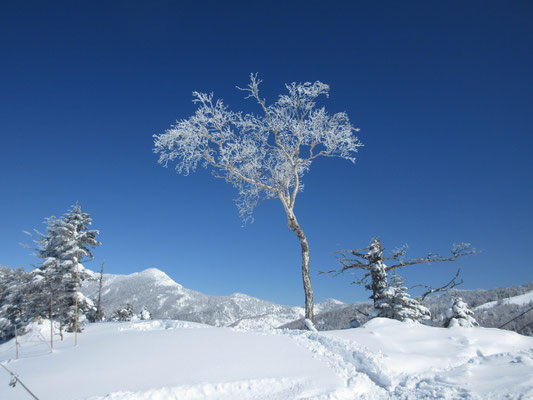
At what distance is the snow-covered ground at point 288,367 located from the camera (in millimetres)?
5012

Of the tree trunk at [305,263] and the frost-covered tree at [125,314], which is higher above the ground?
the tree trunk at [305,263]

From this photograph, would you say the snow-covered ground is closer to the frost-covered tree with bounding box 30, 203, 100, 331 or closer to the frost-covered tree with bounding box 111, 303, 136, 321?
the frost-covered tree with bounding box 30, 203, 100, 331

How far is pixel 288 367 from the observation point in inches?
240

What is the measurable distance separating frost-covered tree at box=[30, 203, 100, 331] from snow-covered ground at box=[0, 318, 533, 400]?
15.5 meters

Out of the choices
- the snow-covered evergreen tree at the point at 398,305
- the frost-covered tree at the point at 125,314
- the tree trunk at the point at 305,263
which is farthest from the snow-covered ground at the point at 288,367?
the frost-covered tree at the point at 125,314

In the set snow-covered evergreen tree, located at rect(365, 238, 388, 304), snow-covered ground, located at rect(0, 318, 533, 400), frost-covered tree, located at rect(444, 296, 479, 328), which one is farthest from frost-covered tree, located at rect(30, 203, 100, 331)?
frost-covered tree, located at rect(444, 296, 479, 328)

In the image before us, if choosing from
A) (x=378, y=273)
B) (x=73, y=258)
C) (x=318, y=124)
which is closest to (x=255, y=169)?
(x=318, y=124)

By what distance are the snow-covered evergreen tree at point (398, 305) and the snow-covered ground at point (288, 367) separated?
29.5 feet

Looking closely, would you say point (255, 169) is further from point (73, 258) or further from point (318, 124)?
point (73, 258)

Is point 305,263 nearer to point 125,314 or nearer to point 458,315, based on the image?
point 458,315

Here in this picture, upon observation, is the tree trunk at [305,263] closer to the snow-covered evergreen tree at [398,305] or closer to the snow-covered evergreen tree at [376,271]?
the snow-covered evergreen tree at [376,271]

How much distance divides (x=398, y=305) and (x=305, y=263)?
7.01 m

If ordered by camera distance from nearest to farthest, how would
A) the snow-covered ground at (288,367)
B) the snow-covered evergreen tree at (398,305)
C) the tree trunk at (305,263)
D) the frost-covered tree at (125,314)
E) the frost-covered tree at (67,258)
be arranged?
the snow-covered ground at (288,367), the tree trunk at (305,263), the snow-covered evergreen tree at (398,305), the frost-covered tree at (67,258), the frost-covered tree at (125,314)

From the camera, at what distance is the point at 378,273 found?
17.6 metres
